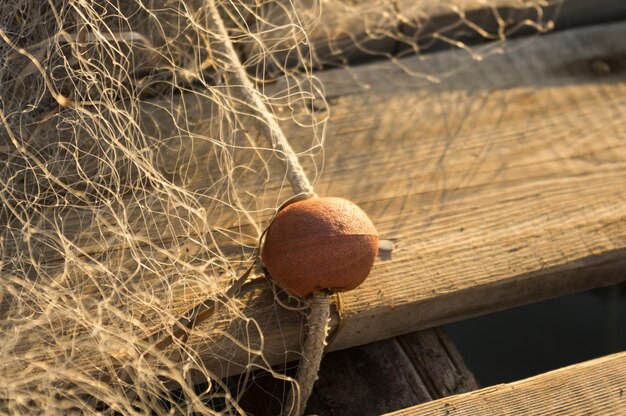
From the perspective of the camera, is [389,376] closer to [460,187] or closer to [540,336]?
[460,187]

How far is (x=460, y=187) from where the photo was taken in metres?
2.11

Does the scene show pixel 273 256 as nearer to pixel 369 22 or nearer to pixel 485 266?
pixel 485 266

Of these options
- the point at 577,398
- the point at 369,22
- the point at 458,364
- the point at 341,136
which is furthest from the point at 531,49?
the point at 577,398

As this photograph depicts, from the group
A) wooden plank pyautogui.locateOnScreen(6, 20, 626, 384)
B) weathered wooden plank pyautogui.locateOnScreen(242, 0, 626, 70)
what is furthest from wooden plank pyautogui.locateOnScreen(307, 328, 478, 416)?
weathered wooden plank pyautogui.locateOnScreen(242, 0, 626, 70)

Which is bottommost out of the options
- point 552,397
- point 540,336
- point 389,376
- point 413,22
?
point 540,336

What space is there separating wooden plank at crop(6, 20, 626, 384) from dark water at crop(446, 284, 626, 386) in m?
0.57

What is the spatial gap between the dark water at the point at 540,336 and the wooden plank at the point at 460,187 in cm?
57

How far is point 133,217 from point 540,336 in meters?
1.38

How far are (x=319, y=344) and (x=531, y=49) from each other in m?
1.36

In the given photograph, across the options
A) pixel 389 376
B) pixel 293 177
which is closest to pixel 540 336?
pixel 389 376

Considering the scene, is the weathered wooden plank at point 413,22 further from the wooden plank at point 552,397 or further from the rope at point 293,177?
the wooden plank at point 552,397

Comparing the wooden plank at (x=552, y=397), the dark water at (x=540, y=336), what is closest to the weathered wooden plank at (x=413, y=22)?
the dark water at (x=540, y=336)

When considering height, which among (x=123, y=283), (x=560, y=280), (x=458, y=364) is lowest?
(x=458, y=364)

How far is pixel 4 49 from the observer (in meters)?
1.88
